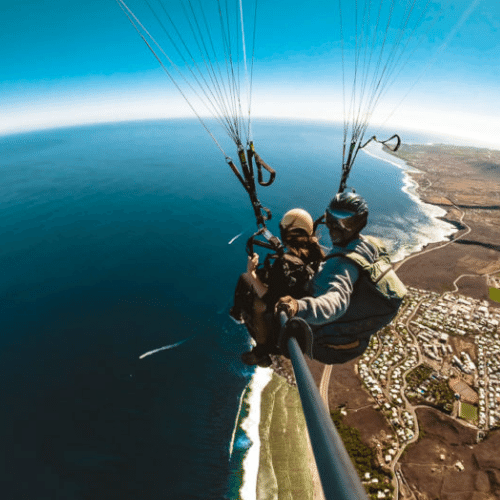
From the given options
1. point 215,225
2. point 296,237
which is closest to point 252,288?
point 296,237

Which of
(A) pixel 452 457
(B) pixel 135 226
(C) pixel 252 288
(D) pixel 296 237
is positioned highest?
(D) pixel 296 237

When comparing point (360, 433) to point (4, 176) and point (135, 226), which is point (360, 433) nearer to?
point (135, 226)

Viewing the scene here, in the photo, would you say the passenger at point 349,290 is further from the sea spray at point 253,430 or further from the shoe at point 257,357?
the sea spray at point 253,430

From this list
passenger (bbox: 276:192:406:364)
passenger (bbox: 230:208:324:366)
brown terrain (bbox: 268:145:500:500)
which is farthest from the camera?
brown terrain (bbox: 268:145:500:500)

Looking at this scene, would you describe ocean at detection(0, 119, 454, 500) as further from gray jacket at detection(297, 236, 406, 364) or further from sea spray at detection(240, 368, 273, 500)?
gray jacket at detection(297, 236, 406, 364)

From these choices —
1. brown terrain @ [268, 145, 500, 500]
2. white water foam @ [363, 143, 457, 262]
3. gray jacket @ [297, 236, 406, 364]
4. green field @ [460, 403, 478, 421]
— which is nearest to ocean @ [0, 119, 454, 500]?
white water foam @ [363, 143, 457, 262]

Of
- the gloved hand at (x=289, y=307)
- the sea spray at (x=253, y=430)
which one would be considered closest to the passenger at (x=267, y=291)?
the gloved hand at (x=289, y=307)
